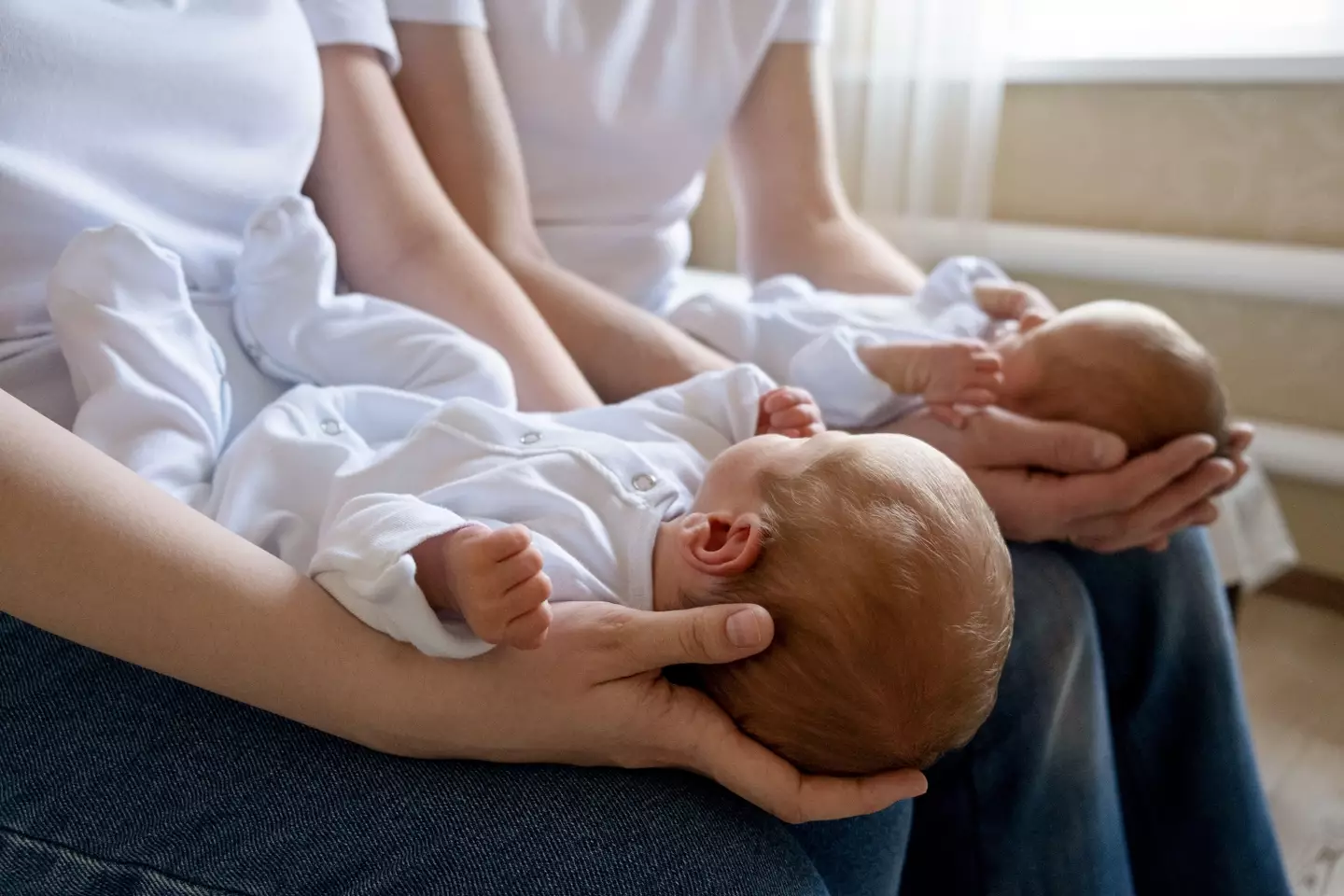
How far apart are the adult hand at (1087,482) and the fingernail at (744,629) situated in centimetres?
39

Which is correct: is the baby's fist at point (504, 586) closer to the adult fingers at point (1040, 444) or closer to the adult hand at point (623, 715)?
the adult hand at point (623, 715)

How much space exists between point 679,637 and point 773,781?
3.8 inches

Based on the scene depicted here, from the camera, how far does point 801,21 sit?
4.31 ft

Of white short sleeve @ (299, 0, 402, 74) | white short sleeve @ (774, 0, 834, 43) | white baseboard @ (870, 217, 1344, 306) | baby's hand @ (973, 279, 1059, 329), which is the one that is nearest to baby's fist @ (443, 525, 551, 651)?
white short sleeve @ (299, 0, 402, 74)

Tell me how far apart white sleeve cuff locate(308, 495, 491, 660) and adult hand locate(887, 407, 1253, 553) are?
50cm

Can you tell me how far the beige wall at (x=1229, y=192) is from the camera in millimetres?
1685

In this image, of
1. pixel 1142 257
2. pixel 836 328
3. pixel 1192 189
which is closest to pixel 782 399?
pixel 836 328

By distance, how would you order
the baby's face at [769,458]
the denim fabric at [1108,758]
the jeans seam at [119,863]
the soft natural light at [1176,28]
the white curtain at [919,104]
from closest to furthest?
the jeans seam at [119,863] → the baby's face at [769,458] → the denim fabric at [1108,758] → the soft natural light at [1176,28] → the white curtain at [919,104]

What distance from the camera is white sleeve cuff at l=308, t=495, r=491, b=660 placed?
55 cm

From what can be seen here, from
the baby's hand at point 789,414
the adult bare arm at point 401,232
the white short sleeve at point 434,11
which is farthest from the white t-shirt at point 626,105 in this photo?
the baby's hand at point 789,414

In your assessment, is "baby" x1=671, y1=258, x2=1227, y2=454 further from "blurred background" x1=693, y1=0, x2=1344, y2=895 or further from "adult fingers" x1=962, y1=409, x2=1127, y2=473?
"blurred background" x1=693, y1=0, x2=1344, y2=895

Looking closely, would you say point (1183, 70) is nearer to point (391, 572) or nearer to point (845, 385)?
point (845, 385)

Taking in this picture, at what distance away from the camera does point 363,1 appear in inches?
36.9

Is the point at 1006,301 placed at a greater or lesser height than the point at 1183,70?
lesser
